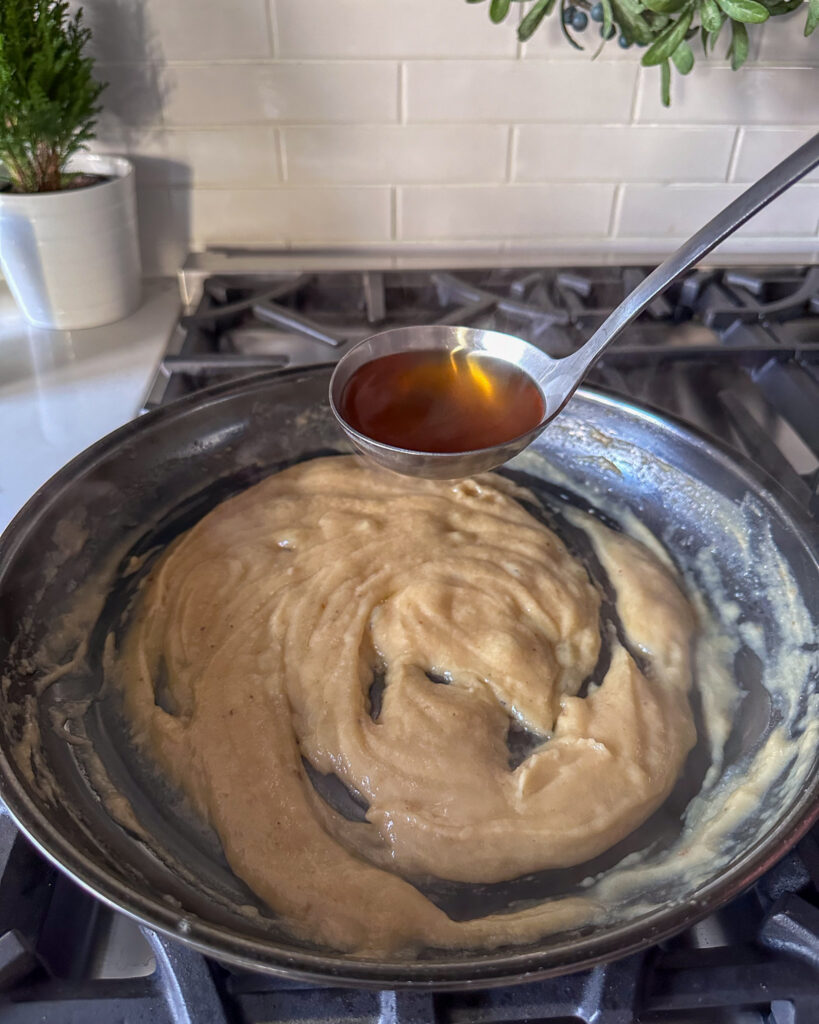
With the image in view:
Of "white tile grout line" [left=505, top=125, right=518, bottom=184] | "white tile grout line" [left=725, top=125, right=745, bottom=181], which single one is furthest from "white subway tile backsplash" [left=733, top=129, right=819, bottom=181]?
"white tile grout line" [left=505, top=125, right=518, bottom=184]

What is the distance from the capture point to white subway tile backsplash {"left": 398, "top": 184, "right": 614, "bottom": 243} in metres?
1.36

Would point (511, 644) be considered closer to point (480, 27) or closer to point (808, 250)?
point (480, 27)

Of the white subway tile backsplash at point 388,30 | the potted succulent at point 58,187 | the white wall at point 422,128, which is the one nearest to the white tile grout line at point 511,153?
the white wall at point 422,128

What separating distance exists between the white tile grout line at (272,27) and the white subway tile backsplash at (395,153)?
114 mm

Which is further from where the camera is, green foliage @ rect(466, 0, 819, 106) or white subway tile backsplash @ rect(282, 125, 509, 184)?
white subway tile backsplash @ rect(282, 125, 509, 184)

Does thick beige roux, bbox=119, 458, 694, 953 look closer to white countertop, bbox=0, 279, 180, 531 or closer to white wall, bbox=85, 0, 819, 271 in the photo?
white countertop, bbox=0, 279, 180, 531

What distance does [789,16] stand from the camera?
1.20 meters

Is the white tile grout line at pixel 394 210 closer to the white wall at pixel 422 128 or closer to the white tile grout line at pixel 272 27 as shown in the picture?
the white wall at pixel 422 128

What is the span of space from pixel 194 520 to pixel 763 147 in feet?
3.64

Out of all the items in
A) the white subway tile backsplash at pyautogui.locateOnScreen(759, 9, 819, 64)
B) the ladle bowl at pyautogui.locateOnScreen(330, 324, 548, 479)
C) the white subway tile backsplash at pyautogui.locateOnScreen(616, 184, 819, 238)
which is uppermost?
the white subway tile backsplash at pyautogui.locateOnScreen(759, 9, 819, 64)

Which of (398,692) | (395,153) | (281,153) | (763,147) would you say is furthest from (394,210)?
(398,692)

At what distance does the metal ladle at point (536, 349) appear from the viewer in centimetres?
75

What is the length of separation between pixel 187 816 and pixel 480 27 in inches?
45.1

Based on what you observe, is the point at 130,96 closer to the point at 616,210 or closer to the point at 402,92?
the point at 402,92
